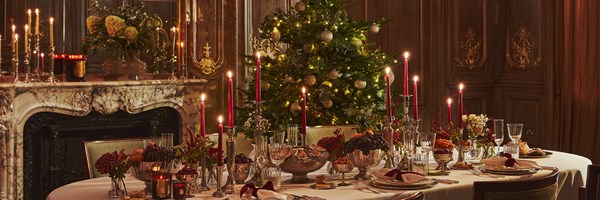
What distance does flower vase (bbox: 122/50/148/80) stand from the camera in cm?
612

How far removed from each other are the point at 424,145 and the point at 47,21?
2.76 m

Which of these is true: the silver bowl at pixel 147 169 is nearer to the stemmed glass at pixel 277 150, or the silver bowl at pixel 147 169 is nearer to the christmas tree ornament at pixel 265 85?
the stemmed glass at pixel 277 150

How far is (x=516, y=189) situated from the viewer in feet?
10.4

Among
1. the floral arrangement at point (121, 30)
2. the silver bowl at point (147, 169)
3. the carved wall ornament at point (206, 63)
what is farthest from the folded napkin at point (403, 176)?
the carved wall ornament at point (206, 63)

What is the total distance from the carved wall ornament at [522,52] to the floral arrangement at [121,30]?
11.0ft

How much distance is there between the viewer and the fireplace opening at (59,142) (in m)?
5.74

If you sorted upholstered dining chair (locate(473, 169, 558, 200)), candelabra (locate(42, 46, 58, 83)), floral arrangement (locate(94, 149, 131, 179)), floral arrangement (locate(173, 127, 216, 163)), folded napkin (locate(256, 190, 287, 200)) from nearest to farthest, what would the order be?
upholstered dining chair (locate(473, 169, 558, 200)) → folded napkin (locate(256, 190, 287, 200)) → floral arrangement (locate(94, 149, 131, 179)) → floral arrangement (locate(173, 127, 216, 163)) → candelabra (locate(42, 46, 58, 83))

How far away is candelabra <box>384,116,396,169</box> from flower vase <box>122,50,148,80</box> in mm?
2571

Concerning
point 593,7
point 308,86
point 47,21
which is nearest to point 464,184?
point 308,86

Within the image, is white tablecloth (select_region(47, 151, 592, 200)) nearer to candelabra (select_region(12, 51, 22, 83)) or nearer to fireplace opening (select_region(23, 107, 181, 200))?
candelabra (select_region(12, 51, 22, 83))

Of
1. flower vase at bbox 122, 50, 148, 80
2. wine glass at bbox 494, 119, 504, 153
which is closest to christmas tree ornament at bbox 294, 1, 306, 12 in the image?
flower vase at bbox 122, 50, 148, 80

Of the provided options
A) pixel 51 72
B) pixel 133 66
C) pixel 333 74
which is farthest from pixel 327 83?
pixel 51 72

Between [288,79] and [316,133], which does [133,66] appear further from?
[316,133]

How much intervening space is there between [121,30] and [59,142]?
0.80 meters
